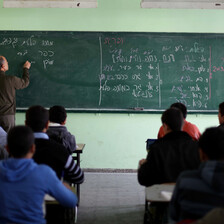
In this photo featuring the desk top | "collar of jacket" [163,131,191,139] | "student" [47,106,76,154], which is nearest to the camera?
the desk top

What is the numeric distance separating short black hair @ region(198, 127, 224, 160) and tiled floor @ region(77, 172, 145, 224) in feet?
6.74

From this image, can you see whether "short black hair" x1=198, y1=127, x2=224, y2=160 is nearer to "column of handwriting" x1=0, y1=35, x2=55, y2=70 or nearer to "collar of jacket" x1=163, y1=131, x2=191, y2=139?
"collar of jacket" x1=163, y1=131, x2=191, y2=139

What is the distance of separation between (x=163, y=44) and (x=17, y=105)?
2698mm

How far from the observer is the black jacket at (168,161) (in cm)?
239

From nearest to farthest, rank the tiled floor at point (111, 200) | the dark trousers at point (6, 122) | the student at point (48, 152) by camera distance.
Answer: the student at point (48, 152) → the tiled floor at point (111, 200) → the dark trousers at point (6, 122)

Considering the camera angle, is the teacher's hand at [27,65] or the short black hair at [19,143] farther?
the teacher's hand at [27,65]

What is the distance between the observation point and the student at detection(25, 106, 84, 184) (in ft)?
7.75

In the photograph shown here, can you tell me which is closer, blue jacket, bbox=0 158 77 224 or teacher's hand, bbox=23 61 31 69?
blue jacket, bbox=0 158 77 224

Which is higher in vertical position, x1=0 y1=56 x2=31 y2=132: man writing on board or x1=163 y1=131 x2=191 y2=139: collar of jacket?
x1=0 y1=56 x2=31 y2=132: man writing on board

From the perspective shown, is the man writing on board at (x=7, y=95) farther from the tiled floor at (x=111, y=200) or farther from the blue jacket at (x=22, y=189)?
the blue jacket at (x=22, y=189)

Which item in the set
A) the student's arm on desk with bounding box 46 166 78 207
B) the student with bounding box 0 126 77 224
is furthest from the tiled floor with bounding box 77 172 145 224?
the student with bounding box 0 126 77 224

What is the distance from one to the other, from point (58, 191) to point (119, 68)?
371 cm

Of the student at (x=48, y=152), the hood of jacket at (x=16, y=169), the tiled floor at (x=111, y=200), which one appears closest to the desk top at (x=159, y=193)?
the student at (x=48, y=152)

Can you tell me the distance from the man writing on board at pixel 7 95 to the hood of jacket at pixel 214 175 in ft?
13.2
